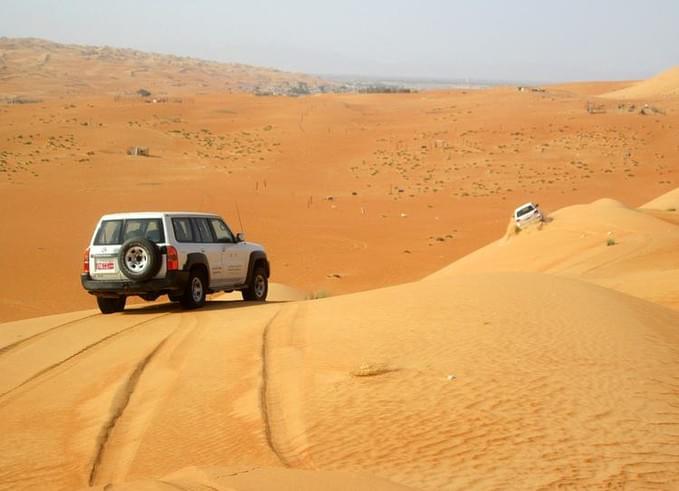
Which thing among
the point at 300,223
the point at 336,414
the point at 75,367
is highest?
the point at 336,414

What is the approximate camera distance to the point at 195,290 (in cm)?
1480

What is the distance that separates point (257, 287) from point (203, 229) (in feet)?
6.98

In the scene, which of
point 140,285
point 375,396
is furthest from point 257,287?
point 375,396

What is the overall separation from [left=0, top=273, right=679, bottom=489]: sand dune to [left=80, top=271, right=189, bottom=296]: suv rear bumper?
1.63 meters

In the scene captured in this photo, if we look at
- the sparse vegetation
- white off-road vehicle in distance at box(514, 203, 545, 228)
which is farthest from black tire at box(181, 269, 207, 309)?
white off-road vehicle in distance at box(514, 203, 545, 228)

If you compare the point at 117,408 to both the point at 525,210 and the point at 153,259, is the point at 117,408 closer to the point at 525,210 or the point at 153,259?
the point at 153,259

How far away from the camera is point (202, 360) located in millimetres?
9844

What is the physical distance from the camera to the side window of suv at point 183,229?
48.1 feet

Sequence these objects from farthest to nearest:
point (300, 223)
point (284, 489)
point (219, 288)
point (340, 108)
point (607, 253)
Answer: point (340, 108) < point (300, 223) < point (607, 253) < point (219, 288) < point (284, 489)

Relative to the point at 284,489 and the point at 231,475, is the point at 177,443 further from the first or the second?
the point at 284,489

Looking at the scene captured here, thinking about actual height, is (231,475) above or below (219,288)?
above

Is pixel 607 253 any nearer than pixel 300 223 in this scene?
Yes

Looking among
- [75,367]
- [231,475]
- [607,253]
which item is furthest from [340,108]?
[231,475]

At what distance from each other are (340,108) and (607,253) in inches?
2074
